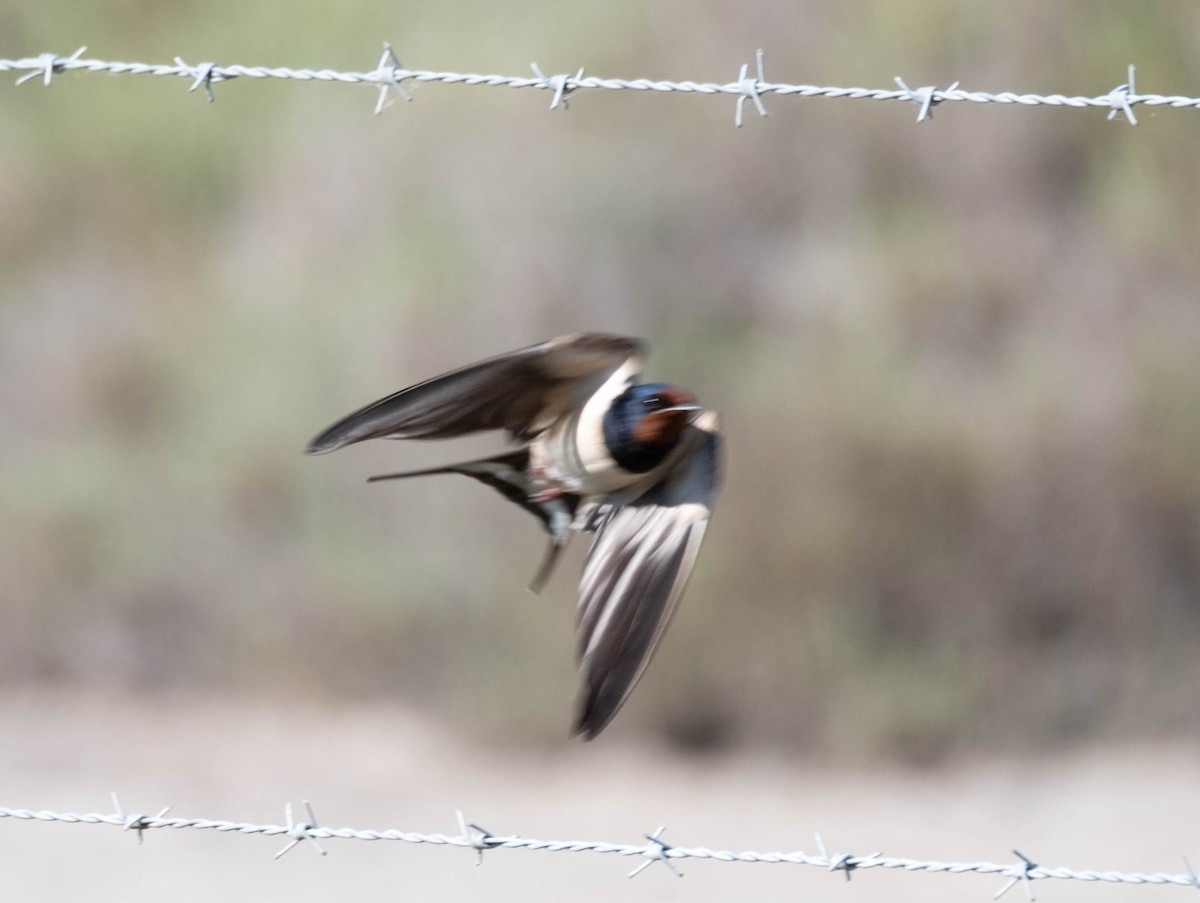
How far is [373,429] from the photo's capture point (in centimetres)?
147

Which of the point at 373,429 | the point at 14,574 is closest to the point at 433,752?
the point at 14,574

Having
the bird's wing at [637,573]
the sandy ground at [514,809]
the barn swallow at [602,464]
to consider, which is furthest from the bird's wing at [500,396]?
the sandy ground at [514,809]

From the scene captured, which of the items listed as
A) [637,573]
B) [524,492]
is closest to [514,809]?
[524,492]

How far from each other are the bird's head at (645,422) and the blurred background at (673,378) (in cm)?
295

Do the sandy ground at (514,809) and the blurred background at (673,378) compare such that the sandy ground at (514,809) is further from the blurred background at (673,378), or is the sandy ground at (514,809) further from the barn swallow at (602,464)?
the barn swallow at (602,464)

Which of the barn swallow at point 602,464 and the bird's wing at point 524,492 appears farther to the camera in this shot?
the bird's wing at point 524,492

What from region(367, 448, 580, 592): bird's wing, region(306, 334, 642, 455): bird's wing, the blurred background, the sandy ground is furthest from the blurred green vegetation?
region(306, 334, 642, 455): bird's wing

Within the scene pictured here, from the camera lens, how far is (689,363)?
4957 mm

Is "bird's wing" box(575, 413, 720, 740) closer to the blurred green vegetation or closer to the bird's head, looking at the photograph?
the bird's head

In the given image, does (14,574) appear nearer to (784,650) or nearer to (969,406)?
(784,650)

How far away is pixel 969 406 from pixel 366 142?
238cm

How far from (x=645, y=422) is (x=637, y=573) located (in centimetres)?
18

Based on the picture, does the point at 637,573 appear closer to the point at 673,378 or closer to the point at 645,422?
the point at 645,422

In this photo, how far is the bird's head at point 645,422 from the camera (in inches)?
65.6
